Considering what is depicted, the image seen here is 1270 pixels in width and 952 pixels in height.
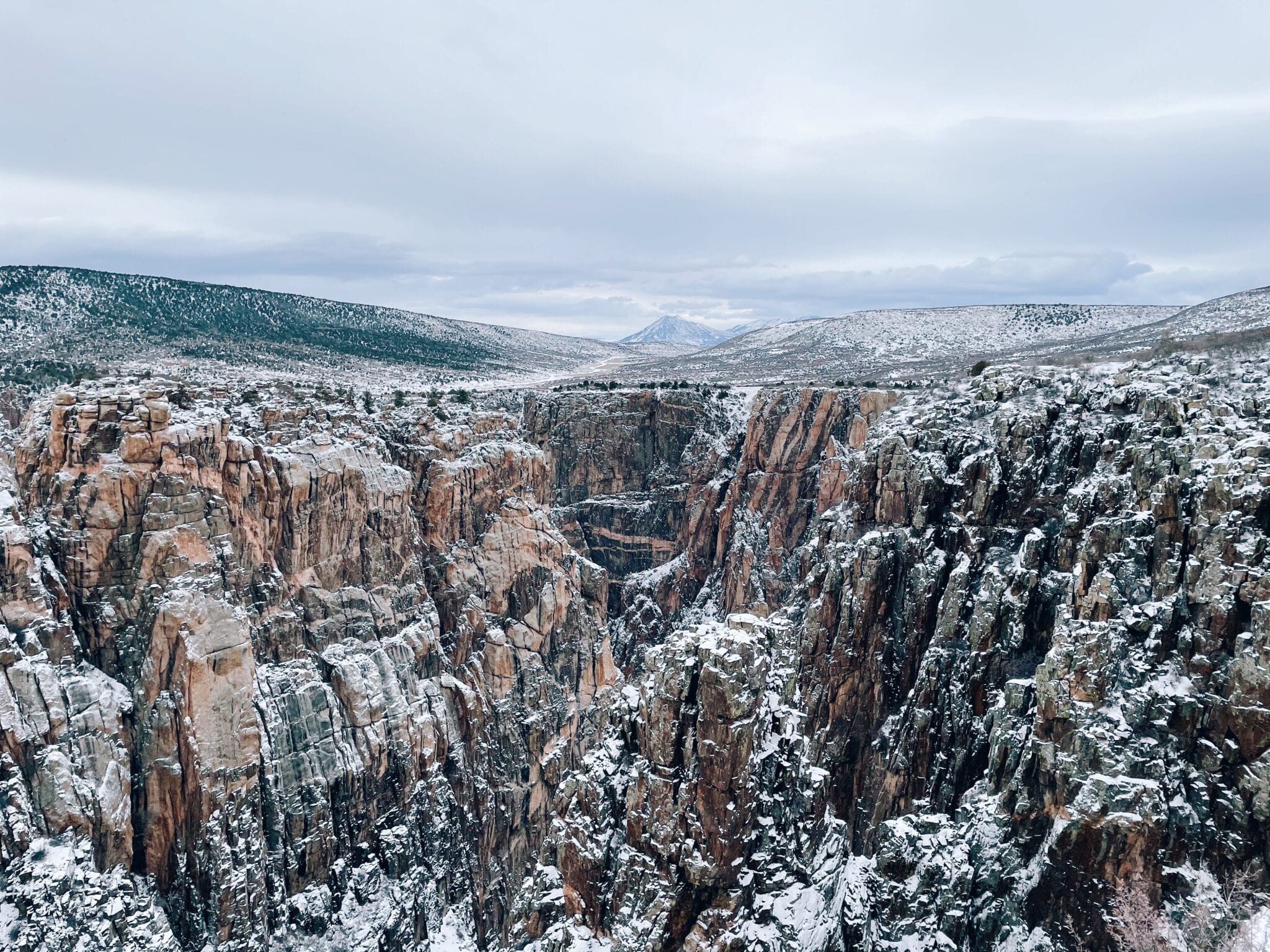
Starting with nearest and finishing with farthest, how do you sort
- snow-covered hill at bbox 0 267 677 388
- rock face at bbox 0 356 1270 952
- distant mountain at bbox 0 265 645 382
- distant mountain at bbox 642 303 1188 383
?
rock face at bbox 0 356 1270 952
distant mountain at bbox 0 265 645 382
snow-covered hill at bbox 0 267 677 388
distant mountain at bbox 642 303 1188 383

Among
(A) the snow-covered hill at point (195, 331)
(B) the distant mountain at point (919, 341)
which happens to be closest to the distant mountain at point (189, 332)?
(A) the snow-covered hill at point (195, 331)

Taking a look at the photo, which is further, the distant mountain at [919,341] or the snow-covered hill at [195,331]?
the distant mountain at [919,341]

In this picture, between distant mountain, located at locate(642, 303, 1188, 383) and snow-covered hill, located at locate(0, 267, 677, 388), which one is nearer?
snow-covered hill, located at locate(0, 267, 677, 388)

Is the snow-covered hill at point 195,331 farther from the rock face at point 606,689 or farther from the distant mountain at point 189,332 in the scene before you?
the rock face at point 606,689

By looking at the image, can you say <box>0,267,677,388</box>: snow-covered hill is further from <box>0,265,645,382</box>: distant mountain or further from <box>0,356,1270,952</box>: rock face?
<box>0,356,1270,952</box>: rock face

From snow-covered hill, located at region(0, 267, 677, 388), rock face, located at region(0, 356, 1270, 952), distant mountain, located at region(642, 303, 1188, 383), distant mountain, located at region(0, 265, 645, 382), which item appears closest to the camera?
rock face, located at region(0, 356, 1270, 952)

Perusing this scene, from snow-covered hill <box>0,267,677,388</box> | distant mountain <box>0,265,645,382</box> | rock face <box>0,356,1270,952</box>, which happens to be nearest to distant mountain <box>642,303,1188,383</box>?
snow-covered hill <box>0,267,677,388</box>

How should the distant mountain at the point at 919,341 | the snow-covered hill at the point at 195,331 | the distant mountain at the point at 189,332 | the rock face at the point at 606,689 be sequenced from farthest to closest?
1. the distant mountain at the point at 919,341
2. the snow-covered hill at the point at 195,331
3. the distant mountain at the point at 189,332
4. the rock face at the point at 606,689
